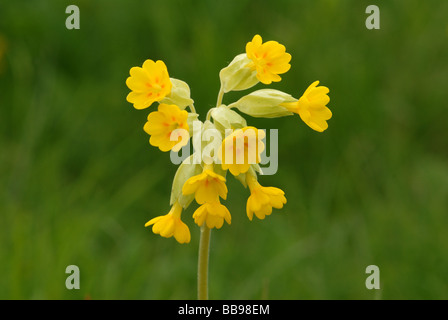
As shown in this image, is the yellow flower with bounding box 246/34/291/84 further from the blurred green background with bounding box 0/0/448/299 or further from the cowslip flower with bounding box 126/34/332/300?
the blurred green background with bounding box 0/0/448/299

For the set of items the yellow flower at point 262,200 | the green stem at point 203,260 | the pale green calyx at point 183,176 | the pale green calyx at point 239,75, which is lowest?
the green stem at point 203,260

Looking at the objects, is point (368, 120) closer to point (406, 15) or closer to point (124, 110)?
point (406, 15)

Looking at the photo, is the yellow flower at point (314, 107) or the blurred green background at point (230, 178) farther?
the blurred green background at point (230, 178)

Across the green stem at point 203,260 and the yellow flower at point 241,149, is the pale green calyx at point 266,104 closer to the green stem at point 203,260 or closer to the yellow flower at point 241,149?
the yellow flower at point 241,149

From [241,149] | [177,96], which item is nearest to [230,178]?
[177,96]

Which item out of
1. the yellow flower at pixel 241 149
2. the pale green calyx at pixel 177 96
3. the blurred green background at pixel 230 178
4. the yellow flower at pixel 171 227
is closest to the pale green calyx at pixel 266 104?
the pale green calyx at pixel 177 96

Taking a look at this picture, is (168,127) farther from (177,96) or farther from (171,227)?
(171,227)
